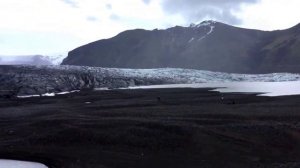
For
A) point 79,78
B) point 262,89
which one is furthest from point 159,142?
point 79,78

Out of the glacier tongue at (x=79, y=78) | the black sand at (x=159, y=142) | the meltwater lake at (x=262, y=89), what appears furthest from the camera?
the glacier tongue at (x=79, y=78)

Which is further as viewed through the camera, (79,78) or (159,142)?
(79,78)

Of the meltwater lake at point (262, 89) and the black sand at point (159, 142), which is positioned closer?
the black sand at point (159, 142)

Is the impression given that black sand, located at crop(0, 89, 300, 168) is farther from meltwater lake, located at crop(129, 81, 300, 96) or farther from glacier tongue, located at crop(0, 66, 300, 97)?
glacier tongue, located at crop(0, 66, 300, 97)

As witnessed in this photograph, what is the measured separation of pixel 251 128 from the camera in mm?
29234

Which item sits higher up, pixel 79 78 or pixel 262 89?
pixel 79 78

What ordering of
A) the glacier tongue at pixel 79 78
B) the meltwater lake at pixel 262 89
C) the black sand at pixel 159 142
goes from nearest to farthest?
the black sand at pixel 159 142, the meltwater lake at pixel 262 89, the glacier tongue at pixel 79 78

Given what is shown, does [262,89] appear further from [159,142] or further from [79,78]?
[159,142]

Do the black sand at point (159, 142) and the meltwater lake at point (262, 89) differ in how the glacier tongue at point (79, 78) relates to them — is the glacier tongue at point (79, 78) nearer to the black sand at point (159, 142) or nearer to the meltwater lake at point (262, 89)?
the meltwater lake at point (262, 89)

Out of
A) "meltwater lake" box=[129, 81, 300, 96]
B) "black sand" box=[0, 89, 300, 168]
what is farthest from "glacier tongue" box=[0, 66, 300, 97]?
"black sand" box=[0, 89, 300, 168]

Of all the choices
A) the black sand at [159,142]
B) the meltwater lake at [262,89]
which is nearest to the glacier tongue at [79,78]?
the meltwater lake at [262,89]

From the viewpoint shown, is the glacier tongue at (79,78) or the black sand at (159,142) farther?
the glacier tongue at (79,78)

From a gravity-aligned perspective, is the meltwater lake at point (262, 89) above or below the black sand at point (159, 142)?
above

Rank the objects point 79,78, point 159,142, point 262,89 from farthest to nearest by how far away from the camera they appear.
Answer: point 79,78 → point 262,89 → point 159,142
